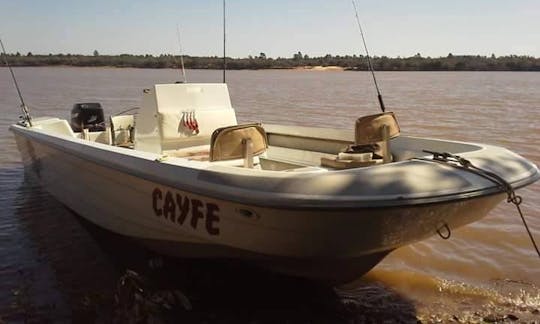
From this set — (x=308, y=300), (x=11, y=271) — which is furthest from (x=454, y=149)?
(x=11, y=271)

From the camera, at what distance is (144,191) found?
411cm

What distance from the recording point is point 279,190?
3.12 metres

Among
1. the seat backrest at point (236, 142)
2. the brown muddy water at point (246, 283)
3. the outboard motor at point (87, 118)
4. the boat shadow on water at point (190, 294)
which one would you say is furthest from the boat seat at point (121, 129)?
the seat backrest at point (236, 142)

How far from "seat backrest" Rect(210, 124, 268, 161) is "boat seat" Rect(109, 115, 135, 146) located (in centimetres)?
310

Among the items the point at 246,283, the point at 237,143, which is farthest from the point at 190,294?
the point at 237,143

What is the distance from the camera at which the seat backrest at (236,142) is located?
4.15 m

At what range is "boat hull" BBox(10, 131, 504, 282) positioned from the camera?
3.13 meters

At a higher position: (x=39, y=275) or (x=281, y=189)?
(x=281, y=189)

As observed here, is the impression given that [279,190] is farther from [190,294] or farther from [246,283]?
[190,294]

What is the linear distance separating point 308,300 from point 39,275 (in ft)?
8.08

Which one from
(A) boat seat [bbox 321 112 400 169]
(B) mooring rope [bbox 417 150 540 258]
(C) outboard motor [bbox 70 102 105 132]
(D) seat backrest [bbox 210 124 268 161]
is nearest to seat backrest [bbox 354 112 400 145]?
(A) boat seat [bbox 321 112 400 169]

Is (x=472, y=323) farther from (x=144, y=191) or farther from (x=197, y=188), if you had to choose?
(x=144, y=191)

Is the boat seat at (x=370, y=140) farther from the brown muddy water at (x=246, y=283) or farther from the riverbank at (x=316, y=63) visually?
the riverbank at (x=316, y=63)

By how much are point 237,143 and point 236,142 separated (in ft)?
0.05
